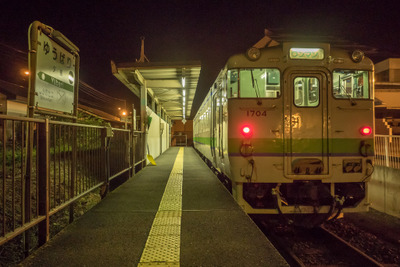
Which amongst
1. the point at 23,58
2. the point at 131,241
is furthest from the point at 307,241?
the point at 23,58

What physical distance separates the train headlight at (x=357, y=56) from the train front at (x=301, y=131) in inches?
0.6

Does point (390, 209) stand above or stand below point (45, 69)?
below

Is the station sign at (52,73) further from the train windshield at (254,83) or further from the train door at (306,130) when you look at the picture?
the train door at (306,130)

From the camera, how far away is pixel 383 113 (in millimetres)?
13953

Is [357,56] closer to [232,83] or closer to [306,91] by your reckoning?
[306,91]

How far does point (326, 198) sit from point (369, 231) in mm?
2031

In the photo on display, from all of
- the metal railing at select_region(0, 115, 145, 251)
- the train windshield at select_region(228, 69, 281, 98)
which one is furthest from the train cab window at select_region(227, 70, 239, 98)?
the metal railing at select_region(0, 115, 145, 251)

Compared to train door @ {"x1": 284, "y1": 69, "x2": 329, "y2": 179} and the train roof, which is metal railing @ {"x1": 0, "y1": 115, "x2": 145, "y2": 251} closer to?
the train roof

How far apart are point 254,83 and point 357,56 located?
182 centimetres

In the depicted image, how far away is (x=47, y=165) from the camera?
3123 mm

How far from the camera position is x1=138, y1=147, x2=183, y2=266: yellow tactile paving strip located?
2719 millimetres

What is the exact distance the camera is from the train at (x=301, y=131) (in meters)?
4.31

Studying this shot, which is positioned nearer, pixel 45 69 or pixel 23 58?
pixel 45 69

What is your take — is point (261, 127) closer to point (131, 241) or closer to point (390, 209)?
point (131, 241)
